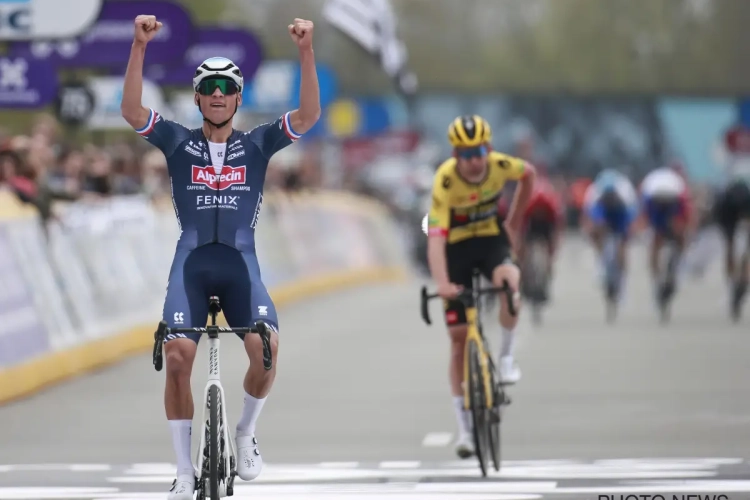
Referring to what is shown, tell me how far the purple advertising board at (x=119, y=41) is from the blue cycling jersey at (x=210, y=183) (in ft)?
38.4

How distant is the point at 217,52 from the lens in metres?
26.0

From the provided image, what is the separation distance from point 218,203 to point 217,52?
17.1 metres

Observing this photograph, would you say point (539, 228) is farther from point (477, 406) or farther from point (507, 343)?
point (477, 406)

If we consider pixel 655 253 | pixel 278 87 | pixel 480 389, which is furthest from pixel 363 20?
pixel 480 389

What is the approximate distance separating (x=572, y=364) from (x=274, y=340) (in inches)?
369

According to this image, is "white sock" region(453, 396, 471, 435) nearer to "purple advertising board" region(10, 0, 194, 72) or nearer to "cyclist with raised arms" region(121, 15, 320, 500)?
"cyclist with raised arms" region(121, 15, 320, 500)

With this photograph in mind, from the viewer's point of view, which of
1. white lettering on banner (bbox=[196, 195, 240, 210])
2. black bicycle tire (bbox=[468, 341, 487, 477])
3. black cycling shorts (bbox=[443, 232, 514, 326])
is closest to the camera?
white lettering on banner (bbox=[196, 195, 240, 210])

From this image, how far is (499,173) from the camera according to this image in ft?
38.9

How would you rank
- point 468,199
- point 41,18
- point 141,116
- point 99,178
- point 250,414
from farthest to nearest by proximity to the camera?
point 99,178
point 41,18
point 468,199
point 250,414
point 141,116

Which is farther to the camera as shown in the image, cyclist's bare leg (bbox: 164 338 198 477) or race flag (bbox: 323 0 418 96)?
race flag (bbox: 323 0 418 96)

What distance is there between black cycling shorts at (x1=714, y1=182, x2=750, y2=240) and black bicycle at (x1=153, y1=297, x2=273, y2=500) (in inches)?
630

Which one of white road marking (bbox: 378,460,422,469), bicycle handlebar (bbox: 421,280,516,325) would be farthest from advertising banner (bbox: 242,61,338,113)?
white road marking (bbox: 378,460,422,469)

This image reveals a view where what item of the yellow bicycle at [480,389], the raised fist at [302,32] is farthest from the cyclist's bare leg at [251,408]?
the yellow bicycle at [480,389]

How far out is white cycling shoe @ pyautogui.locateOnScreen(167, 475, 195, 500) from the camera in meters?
8.75
